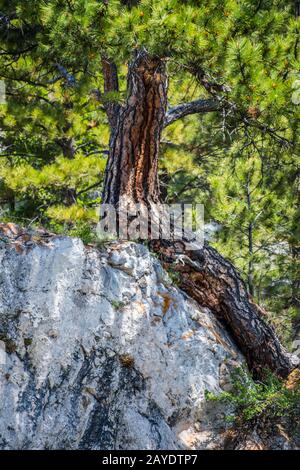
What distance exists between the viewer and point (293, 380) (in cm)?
394

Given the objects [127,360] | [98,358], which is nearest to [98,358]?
[98,358]

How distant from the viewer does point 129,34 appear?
9.91 feet

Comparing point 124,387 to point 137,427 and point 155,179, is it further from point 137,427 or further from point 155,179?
point 155,179

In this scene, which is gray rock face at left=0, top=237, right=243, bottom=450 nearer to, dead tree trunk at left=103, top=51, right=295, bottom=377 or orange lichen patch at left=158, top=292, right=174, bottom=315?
orange lichen patch at left=158, top=292, right=174, bottom=315

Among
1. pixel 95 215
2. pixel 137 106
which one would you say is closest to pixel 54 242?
pixel 137 106

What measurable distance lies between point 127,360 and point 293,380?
4.91ft

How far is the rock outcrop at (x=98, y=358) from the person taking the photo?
3.15m

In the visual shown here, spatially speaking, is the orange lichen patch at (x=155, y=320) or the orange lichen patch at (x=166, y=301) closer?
the orange lichen patch at (x=155, y=320)

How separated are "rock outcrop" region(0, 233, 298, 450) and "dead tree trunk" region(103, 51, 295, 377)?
43 cm

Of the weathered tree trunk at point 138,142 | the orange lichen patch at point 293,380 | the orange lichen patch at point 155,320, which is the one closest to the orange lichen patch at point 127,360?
the orange lichen patch at point 155,320

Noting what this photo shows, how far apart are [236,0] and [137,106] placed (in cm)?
124

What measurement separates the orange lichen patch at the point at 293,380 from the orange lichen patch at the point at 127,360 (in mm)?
1336

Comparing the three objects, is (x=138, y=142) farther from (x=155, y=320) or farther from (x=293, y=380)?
(x=293, y=380)

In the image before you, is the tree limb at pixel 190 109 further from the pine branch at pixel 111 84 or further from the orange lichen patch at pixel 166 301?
the orange lichen patch at pixel 166 301
